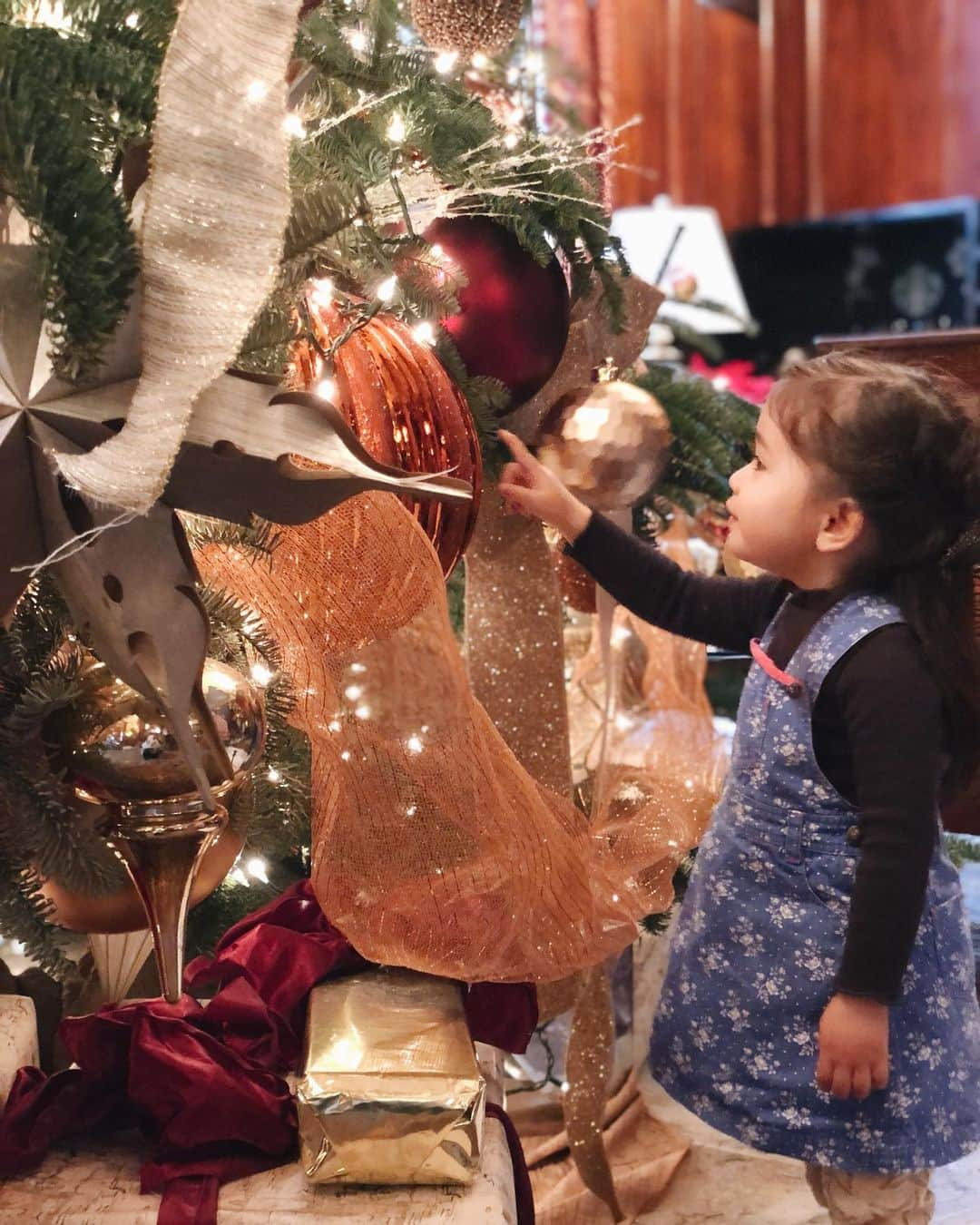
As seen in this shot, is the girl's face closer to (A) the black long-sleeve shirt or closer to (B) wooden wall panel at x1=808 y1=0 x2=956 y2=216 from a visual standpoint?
(A) the black long-sleeve shirt

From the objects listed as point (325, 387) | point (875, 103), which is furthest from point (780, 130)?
point (325, 387)

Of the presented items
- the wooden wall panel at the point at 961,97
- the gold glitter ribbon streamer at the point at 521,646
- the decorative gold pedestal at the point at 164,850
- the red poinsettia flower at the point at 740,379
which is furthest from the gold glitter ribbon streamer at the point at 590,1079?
the wooden wall panel at the point at 961,97

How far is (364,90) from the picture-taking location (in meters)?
0.78

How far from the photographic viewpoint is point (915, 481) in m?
0.88

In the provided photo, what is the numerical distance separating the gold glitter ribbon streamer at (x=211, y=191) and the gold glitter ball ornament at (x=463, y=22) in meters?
0.41

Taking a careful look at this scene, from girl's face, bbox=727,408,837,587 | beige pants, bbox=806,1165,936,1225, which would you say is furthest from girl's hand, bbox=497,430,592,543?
beige pants, bbox=806,1165,936,1225

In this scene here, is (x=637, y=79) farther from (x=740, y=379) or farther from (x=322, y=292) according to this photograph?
(x=322, y=292)

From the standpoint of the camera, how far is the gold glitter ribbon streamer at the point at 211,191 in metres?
0.52

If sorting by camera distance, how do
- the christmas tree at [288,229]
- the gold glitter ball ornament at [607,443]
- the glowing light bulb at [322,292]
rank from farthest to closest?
the gold glitter ball ornament at [607,443], the glowing light bulb at [322,292], the christmas tree at [288,229]

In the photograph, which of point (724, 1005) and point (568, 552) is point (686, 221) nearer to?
point (568, 552)

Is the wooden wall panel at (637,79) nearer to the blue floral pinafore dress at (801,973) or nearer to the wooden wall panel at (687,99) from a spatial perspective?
the wooden wall panel at (687,99)

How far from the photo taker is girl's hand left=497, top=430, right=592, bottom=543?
2.93ft

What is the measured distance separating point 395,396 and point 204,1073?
379 mm

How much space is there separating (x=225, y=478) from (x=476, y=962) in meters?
0.32
